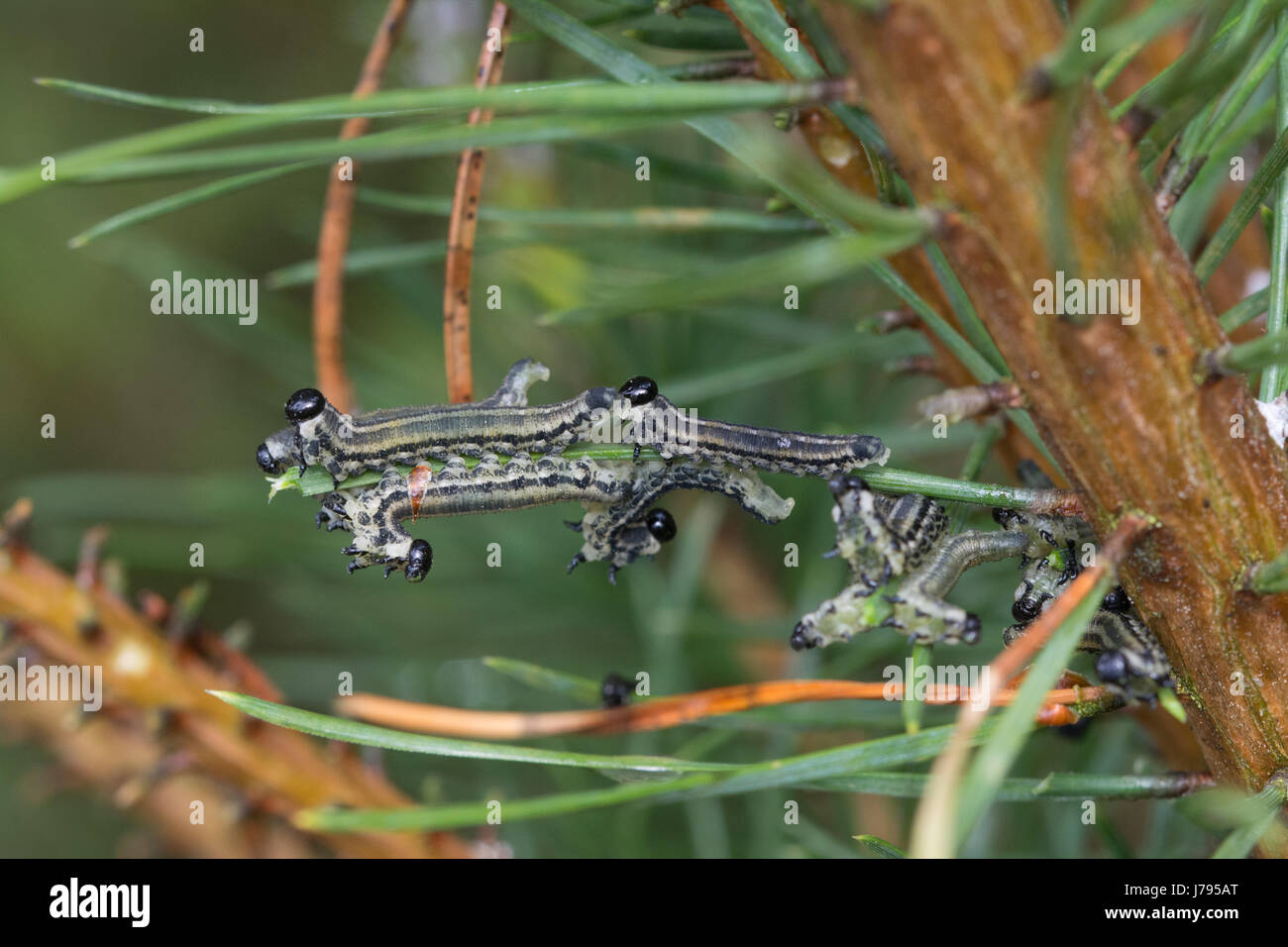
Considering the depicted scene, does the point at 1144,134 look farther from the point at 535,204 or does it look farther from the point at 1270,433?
the point at 535,204

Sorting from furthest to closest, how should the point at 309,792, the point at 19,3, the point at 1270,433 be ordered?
the point at 19,3 < the point at 309,792 < the point at 1270,433

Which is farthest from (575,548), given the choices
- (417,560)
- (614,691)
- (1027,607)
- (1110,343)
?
(1110,343)

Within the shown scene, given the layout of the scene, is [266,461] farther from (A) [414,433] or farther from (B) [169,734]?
(B) [169,734]

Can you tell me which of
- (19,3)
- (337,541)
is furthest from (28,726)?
(19,3)

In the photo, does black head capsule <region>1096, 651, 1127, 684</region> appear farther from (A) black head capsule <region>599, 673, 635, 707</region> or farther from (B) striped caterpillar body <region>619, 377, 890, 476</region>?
(A) black head capsule <region>599, 673, 635, 707</region>

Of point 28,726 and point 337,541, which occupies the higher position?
point 337,541

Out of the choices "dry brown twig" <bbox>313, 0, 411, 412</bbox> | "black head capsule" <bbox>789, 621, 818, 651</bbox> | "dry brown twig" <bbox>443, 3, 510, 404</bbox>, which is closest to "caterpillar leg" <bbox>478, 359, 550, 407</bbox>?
"dry brown twig" <bbox>443, 3, 510, 404</bbox>
